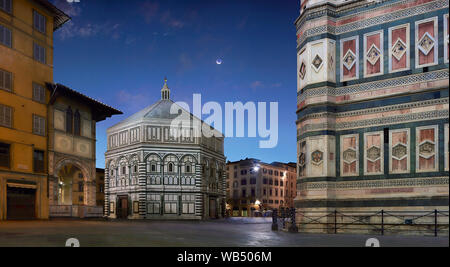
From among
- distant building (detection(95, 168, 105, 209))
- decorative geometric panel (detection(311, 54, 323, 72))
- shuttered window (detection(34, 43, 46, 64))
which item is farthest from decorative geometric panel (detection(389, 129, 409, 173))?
distant building (detection(95, 168, 105, 209))

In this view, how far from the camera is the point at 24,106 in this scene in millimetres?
29266

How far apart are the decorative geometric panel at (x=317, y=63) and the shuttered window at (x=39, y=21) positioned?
895 inches

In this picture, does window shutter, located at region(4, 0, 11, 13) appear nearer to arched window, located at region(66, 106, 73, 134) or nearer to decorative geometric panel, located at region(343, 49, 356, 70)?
arched window, located at region(66, 106, 73, 134)

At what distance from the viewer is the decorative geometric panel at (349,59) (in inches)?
758

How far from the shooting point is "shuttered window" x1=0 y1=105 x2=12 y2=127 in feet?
89.8

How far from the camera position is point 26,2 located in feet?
99.9

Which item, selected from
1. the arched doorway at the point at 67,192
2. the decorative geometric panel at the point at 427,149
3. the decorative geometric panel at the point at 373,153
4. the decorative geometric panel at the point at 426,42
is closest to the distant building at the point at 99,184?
the arched doorway at the point at 67,192

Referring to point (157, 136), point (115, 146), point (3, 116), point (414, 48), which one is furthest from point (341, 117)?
point (115, 146)

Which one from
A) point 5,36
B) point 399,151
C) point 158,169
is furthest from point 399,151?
point 158,169

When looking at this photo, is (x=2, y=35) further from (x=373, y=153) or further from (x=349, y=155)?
(x=373, y=153)

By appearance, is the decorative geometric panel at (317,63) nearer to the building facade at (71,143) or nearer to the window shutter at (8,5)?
the building facade at (71,143)
